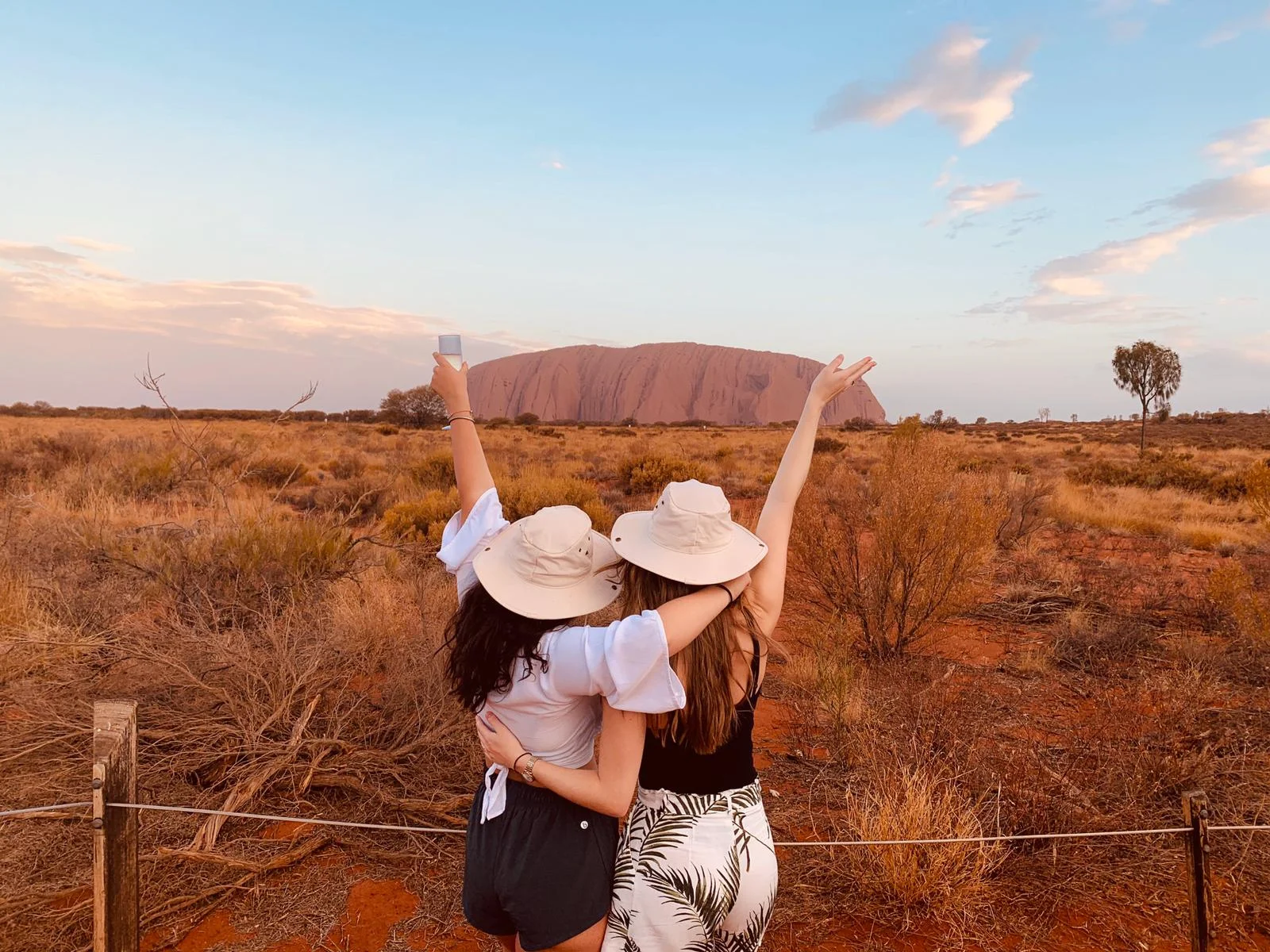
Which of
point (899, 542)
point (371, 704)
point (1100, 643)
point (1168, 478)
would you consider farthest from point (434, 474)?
point (1168, 478)

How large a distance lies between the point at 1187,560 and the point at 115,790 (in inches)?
456

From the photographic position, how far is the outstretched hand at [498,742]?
1.66 meters

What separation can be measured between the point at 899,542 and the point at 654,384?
90345mm

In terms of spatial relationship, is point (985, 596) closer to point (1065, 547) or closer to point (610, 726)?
point (1065, 547)

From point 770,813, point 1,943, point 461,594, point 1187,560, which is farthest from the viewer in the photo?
Result: point 1187,560

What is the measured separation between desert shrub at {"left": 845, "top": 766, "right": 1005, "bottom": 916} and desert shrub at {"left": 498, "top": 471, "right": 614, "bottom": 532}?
6.61 meters

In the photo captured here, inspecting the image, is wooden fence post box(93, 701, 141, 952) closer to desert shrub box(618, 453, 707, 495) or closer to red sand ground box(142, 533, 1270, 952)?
red sand ground box(142, 533, 1270, 952)

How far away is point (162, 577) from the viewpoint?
5785mm

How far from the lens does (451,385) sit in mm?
2324

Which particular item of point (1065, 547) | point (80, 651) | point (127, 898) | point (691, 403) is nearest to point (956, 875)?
point (127, 898)

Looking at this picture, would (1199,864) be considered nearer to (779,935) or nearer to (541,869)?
(779,935)

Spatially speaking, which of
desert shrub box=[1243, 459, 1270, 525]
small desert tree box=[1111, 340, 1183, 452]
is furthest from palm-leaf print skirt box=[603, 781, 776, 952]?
small desert tree box=[1111, 340, 1183, 452]

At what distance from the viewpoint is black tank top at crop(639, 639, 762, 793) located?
1.74 meters

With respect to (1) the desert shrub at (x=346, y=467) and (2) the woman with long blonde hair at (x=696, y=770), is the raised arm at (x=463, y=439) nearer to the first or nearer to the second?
(2) the woman with long blonde hair at (x=696, y=770)
